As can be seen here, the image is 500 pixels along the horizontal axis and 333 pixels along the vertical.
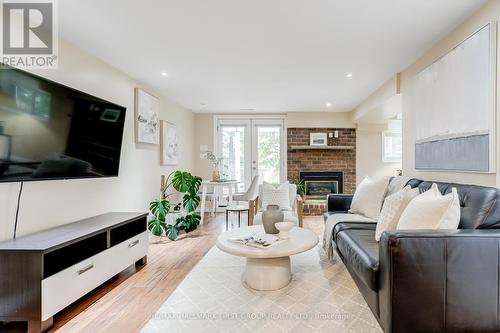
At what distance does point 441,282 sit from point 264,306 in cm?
119

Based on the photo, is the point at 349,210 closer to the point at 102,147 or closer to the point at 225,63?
the point at 225,63

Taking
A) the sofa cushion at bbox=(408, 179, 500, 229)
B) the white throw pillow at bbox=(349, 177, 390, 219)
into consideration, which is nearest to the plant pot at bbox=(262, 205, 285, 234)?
the white throw pillow at bbox=(349, 177, 390, 219)

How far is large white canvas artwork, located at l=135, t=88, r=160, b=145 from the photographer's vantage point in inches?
148

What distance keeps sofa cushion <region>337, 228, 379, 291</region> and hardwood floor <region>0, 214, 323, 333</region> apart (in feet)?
4.98

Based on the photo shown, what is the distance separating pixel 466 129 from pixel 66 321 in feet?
11.0

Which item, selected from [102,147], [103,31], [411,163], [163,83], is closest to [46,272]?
[102,147]

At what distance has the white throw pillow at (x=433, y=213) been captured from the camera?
5.58ft

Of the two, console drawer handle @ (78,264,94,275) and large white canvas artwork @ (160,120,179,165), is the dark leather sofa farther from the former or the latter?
large white canvas artwork @ (160,120,179,165)

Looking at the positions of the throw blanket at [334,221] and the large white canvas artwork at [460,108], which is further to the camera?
the throw blanket at [334,221]

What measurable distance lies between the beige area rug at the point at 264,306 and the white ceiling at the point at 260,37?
2255mm

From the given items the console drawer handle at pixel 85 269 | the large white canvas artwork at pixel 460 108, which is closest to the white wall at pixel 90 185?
the console drawer handle at pixel 85 269

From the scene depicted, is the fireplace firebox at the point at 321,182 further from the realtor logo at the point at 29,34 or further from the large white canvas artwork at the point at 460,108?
the realtor logo at the point at 29,34

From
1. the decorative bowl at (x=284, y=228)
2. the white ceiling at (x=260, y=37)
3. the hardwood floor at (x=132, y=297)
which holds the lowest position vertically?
the hardwood floor at (x=132, y=297)

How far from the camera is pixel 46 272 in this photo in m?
1.83
